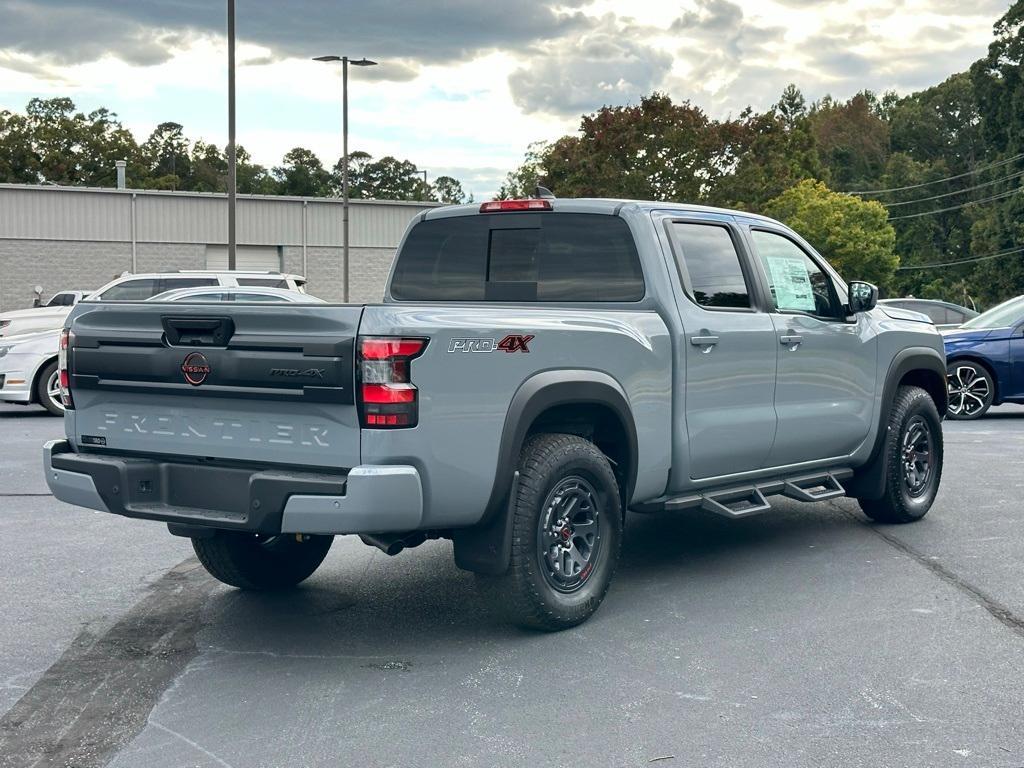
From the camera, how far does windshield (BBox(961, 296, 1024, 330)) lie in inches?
603

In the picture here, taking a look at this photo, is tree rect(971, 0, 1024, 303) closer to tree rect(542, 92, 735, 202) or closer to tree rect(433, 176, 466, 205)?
tree rect(542, 92, 735, 202)

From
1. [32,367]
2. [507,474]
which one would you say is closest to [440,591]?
Answer: [507,474]

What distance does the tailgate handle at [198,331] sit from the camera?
5.23 m

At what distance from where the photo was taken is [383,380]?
493 cm

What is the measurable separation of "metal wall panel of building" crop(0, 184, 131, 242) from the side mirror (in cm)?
4353

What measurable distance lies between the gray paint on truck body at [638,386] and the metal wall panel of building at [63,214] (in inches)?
1701

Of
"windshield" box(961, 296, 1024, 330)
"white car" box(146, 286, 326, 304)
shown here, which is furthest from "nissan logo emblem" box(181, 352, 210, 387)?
"windshield" box(961, 296, 1024, 330)

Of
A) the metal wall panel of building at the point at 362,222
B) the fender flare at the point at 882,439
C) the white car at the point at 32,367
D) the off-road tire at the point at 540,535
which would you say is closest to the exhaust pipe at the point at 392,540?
the off-road tire at the point at 540,535

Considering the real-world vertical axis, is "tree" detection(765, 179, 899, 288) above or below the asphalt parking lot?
above

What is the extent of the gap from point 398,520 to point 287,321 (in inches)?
35.4

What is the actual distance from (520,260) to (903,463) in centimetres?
312

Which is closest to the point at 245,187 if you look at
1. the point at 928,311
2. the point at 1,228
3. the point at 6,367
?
the point at 1,228

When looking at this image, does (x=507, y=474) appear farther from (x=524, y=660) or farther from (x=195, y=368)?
(x=195, y=368)

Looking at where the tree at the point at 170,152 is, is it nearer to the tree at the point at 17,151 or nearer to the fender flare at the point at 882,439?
the tree at the point at 17,151
